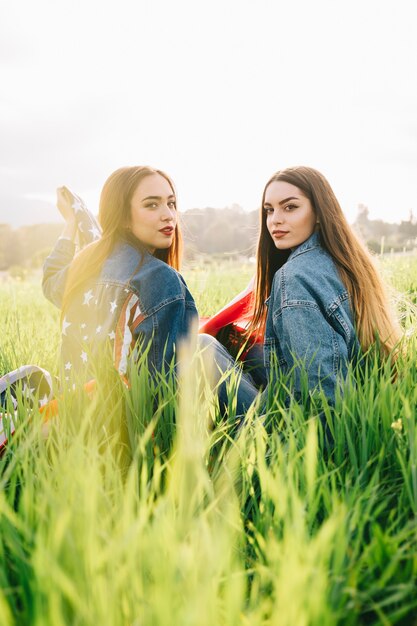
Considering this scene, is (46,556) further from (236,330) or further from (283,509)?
(236,330)

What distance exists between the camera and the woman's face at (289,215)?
2484 millimetres

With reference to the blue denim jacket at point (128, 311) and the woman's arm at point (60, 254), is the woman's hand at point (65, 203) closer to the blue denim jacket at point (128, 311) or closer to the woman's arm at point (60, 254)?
the woman's arm at point (60, 254)

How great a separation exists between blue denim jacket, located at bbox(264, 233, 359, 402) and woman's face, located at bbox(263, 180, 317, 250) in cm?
16

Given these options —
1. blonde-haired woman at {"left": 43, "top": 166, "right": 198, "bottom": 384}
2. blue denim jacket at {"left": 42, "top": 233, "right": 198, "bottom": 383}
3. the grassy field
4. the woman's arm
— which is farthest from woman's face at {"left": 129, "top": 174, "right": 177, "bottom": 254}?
the grassy field

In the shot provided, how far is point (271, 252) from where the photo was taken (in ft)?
9.41

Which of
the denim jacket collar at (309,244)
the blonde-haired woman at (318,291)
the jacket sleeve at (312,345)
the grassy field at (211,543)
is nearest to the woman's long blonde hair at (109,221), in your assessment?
the blonde-haired woman at (318,291)

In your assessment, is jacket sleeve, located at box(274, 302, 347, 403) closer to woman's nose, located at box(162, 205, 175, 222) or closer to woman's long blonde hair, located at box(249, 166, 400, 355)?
woman's long blonde hair, located at box(249, 166, 400, 355)

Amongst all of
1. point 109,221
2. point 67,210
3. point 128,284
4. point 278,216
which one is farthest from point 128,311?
point 67,210

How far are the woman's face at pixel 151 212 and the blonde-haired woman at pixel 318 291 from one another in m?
0.49

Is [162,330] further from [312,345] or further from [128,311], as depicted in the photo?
[312,345]

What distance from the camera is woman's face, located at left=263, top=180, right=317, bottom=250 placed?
2.48 m

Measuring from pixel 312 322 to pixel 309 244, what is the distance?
1.52 feet

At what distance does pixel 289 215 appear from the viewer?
2.50 meters

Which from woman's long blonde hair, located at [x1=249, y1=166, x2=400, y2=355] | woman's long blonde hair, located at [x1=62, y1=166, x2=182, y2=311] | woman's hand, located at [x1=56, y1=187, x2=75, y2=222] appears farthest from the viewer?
woman's hand, located at [x1=56, y1=187, x2=75, y2=222]
